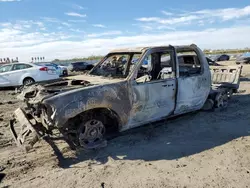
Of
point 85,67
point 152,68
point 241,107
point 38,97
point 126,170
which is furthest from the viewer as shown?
point 85,67

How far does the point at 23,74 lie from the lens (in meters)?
14.5

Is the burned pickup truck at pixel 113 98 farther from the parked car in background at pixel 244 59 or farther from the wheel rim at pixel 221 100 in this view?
the parked car in background at pixel 244 59

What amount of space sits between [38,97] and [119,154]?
1.70 meters

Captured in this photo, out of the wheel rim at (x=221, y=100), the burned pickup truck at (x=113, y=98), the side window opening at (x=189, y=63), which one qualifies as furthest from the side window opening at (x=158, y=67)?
the wheel rim at (x=221, y=100)

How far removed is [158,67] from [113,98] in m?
1.98

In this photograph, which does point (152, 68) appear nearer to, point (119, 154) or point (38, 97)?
point (119, 154)

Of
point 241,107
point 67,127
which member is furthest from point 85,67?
point 67,127

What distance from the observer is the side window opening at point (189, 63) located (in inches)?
249

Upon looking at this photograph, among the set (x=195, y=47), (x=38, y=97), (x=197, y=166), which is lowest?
(x=197, y=166)

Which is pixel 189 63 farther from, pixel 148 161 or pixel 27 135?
pixel 27 135

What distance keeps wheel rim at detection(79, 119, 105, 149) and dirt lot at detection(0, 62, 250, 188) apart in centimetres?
16

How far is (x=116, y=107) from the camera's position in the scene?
4.88 metres

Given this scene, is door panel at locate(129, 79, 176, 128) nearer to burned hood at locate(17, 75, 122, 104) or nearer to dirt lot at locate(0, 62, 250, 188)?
dirt lot at locate(0, 62, 250, 188)

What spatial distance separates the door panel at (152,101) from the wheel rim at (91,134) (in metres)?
0.65
